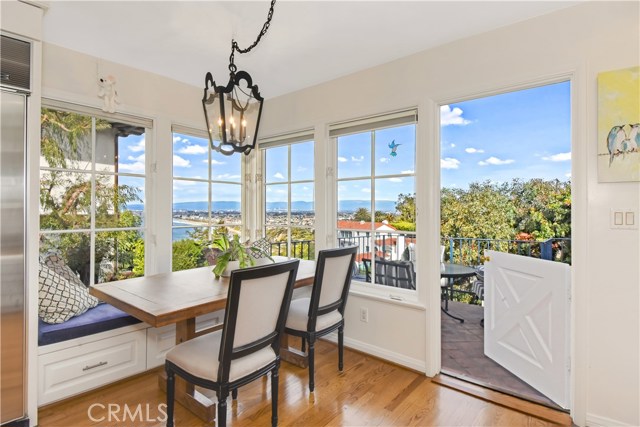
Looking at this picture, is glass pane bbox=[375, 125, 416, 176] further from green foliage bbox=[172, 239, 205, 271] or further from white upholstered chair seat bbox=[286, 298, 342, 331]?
green foliage bbox=[172, 239, 205, 271]

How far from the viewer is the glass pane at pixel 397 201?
2703 mm

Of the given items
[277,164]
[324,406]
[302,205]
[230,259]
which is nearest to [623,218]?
[324,406]

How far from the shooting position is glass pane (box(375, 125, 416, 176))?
2699mm

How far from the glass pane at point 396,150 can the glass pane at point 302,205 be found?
846mm

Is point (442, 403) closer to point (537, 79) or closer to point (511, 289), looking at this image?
point (511, 289)

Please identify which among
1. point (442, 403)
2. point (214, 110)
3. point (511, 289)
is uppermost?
point (214, 110)

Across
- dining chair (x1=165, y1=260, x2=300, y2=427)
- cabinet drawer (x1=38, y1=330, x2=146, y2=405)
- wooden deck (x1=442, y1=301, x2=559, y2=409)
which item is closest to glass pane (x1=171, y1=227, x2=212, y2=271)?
cabinet drawer (x1=38, y1=330, x2=146, y2=405)

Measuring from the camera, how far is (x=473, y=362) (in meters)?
2.74

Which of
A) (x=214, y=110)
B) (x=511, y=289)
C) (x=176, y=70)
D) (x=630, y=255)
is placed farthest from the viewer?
(x=176, y=70)

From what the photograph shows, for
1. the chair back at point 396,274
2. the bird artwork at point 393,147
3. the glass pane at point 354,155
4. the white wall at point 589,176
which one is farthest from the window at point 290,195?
the white wall at point 589,176

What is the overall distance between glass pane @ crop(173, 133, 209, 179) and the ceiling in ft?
2.33

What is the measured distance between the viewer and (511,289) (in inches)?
101

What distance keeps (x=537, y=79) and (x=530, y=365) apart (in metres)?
2.00

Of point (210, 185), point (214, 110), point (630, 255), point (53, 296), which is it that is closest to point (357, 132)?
point (214, 110)
